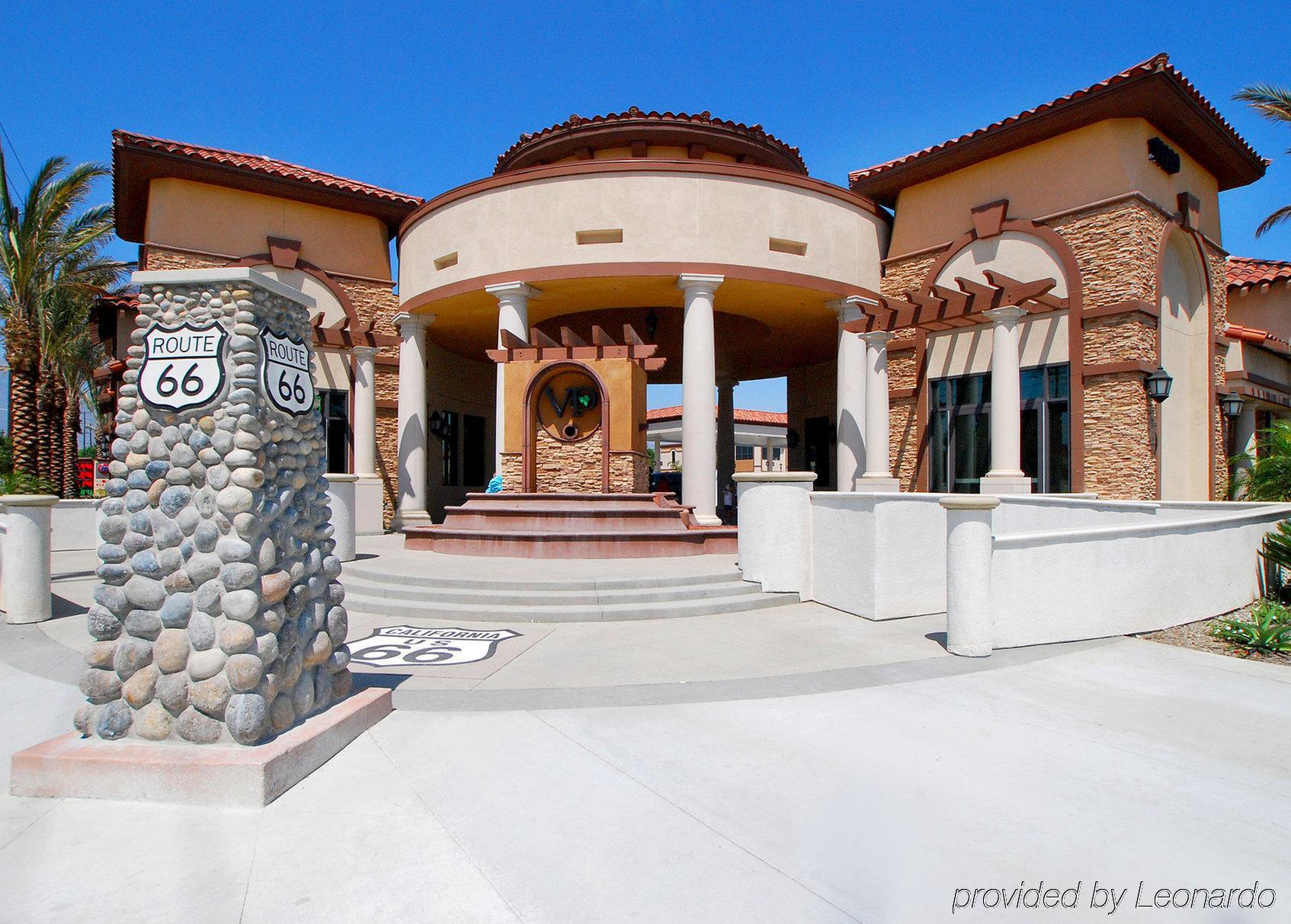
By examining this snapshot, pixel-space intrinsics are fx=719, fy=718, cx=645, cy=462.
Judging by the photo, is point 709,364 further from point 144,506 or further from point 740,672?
point 144,506

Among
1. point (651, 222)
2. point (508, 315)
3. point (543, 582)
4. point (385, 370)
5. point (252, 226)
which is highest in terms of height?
point (252, 226)

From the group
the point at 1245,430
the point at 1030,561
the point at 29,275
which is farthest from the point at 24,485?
the point at 1245,430

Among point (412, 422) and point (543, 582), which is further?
point (412, 422)

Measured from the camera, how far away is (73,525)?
1614 centimetres

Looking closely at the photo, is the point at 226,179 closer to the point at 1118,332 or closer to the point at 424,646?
the point at 424,646

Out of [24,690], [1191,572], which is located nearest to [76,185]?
[24,690]

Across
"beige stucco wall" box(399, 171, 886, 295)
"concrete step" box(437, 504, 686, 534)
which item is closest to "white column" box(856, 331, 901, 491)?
"beige stucco wall" box(399, 171, 886, 295)

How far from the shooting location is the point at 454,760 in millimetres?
4332

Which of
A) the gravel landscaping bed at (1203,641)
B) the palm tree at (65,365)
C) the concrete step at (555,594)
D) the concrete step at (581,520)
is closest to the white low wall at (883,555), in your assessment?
the concrete step at (555,594)

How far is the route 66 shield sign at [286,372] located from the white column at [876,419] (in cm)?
1364

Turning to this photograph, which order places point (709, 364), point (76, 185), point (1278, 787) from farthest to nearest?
point (76, 185)
point (709, 364)
point (1278, 787)

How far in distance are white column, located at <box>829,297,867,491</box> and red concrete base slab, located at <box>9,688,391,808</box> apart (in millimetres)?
14741

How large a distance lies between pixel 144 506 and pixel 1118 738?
20.5 feet

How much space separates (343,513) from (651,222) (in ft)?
28.3
